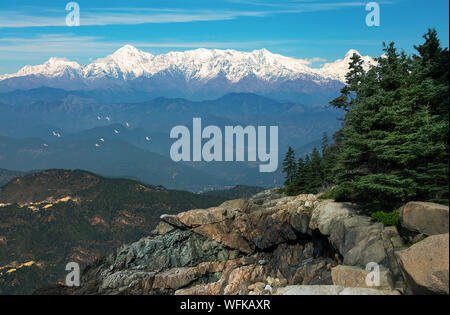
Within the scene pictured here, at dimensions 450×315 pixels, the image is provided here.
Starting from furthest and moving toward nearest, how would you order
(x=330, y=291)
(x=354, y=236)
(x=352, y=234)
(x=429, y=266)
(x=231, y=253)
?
(x=231, y=253)
(x=352, y=234)
(x=354, y=236)
(x=330, y=291)
(x=429, y=266)

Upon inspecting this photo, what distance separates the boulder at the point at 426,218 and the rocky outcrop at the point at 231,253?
10640 mm

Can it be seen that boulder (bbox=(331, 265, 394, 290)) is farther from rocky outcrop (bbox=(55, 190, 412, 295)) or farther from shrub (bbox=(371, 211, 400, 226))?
rocky outcrop (bbox=(55, 190, 412, 295))

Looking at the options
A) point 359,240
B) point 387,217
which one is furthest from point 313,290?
point 387,217

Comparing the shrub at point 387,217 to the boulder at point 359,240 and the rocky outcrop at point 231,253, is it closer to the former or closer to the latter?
the boulder at point 359,240

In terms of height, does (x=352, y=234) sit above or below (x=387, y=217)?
below

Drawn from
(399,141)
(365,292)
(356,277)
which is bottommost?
(356,277)

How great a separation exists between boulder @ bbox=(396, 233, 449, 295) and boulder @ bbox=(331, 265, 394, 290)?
5.99ft

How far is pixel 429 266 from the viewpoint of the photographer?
16.9 meters

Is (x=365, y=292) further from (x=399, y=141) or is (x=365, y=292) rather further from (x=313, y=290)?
(x=399, y=141)

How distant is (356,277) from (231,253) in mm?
39223

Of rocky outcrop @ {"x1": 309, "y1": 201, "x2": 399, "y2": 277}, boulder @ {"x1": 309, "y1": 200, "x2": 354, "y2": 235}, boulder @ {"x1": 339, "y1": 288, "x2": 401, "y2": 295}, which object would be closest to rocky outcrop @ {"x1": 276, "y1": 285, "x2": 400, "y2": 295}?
boulder @ {"x1": 339, "y1": 288, "x2": 401, "y2": 295}

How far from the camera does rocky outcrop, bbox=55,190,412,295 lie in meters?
40.6

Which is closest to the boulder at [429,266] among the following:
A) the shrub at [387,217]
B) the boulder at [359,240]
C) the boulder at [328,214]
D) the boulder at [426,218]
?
the boulder at [426,218]
